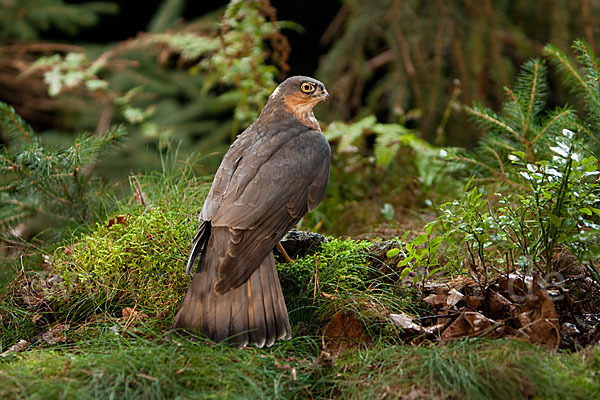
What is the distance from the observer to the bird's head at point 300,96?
351cm

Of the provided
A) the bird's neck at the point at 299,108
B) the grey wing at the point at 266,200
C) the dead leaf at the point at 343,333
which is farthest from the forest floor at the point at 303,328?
the bird's neck at the point at 299,108

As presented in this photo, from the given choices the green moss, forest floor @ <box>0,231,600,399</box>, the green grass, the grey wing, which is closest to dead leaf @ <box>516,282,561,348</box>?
forest floor @ <box>0,231,600,399</box>

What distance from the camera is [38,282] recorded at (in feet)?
10.2

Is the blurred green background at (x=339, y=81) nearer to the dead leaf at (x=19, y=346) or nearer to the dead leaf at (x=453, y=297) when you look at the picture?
the dead leaf at (x=453, y=297)

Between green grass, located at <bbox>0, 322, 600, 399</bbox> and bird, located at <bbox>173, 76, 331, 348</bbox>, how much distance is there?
0.16 m

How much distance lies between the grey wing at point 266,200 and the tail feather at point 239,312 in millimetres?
59

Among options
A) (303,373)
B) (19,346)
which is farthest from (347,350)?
(19,346)

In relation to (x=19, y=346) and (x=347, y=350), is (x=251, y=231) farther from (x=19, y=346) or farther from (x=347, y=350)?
(x=19, y=346)

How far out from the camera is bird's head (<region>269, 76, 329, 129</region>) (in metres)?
3.51

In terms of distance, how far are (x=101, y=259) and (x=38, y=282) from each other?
385mm

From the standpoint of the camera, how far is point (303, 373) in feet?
7.41

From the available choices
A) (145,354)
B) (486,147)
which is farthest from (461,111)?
(145,354)

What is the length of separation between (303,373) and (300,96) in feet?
5.96

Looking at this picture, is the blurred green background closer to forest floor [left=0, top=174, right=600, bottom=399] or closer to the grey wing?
forest floor [left=0, top=174, right=600, bottom=399]
